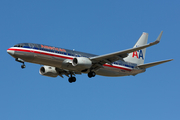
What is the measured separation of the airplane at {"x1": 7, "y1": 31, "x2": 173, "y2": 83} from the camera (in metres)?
39.2

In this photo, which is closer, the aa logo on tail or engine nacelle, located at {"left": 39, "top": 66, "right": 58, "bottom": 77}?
engine nacelle, located at {"left": 39, "top": 66, "right": 58, "bottom": 77}

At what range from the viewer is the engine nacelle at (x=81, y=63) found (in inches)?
1622

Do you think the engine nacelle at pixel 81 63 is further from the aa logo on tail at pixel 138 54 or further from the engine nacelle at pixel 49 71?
the aa logo on tail at pixel 138 54

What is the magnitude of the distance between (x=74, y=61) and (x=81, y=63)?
3.65 ft

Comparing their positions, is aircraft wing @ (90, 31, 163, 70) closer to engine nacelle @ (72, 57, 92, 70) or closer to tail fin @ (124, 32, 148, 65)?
engine nacelle @ (72, 57, 92, 70)

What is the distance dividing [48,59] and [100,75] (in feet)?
34.3

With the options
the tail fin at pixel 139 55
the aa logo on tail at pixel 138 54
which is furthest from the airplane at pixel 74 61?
the aa logo on tail at pixel 138 54

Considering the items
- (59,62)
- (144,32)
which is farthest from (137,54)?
(59,62)

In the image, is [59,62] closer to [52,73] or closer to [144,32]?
[52,73]

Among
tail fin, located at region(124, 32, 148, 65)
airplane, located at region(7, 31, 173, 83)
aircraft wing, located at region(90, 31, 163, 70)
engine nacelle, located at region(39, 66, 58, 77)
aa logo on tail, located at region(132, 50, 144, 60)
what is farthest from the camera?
aa logo on tail, located at region(132, 50, 144, 60)

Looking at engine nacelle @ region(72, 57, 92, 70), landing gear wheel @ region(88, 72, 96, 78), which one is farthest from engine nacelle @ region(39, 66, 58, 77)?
engine nacelle @ region(72, 57, 92, 70)

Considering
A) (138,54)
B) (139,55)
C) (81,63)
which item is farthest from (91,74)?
(139,55)

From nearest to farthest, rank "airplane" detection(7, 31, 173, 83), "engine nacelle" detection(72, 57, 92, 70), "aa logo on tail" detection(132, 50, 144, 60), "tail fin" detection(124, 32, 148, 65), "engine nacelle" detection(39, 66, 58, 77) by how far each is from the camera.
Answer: "airplane" detection(7, 31, 173, 83)
"engine nacelle" detection(72, 57, 92, 70)
"engine nacelle" detection(39, 66, 58, 77)
"tail fin" detection(124, 32, 148, 65)
"aa logo on tail" detection(132, 50, 144, 60)

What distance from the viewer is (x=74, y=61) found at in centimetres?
4162
